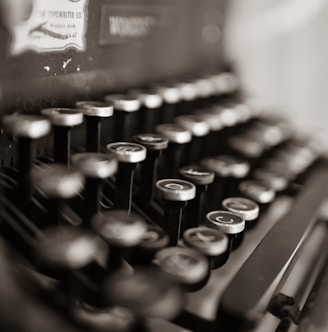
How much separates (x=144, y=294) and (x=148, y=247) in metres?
0.18

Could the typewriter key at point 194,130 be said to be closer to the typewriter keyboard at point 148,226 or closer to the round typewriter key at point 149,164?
the typewriter keyboard at point 148,226

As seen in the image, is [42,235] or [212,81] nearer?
[42,235]

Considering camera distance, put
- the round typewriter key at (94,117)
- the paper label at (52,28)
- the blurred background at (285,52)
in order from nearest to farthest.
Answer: the paper label at (52,28), the round typewriter key at (94,117), the blurred background at (285,52)

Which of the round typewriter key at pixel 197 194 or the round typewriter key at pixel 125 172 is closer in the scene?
the round typewriter key at pixel 125 172

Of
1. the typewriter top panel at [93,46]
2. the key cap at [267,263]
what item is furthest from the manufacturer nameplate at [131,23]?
the key cap at [267,263]

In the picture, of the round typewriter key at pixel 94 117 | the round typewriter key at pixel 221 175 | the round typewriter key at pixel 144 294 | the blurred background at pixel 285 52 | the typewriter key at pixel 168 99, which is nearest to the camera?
the round typewriter key at pixel 144 294

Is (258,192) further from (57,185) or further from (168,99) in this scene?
(57,185)

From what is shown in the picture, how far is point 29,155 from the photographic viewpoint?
765 millimetres

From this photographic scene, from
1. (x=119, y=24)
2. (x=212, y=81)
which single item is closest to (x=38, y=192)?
(x=119, y=24)

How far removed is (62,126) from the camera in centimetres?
86

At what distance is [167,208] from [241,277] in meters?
0.23

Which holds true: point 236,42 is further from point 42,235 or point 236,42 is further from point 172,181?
point 42,235

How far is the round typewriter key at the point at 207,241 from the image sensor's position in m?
0.76

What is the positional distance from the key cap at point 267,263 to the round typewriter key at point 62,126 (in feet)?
1.24
